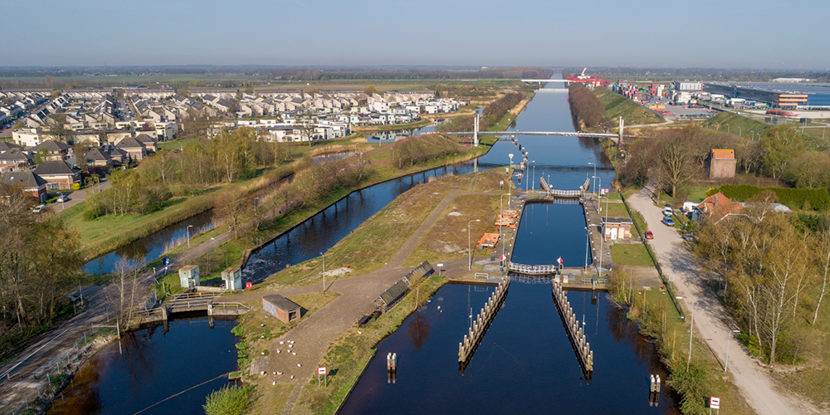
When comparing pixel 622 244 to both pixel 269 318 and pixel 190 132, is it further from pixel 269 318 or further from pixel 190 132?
pixel 190 132

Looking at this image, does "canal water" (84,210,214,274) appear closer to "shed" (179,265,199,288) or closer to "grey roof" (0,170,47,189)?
"shed" (179,265,199,288)

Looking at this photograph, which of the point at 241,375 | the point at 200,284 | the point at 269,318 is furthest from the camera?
the point at 200,284

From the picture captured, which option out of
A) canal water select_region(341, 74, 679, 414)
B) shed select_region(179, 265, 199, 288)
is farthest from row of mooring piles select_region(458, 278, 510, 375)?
shed select_region(179, 265, 199, 288)

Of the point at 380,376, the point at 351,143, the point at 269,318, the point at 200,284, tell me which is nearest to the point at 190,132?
the point at 351,143

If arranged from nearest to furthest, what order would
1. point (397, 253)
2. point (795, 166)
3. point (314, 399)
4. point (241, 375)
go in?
1. point (314, 399)
2. point (241, 375)
3. point (397, 253)
4. point (795, 166)

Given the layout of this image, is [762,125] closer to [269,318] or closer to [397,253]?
[397,253]

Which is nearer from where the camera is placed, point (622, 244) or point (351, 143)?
point (622, 244)

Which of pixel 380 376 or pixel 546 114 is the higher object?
pixel 546 114

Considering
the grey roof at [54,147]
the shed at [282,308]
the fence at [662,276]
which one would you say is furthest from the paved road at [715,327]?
the grey roof at [54,147]
